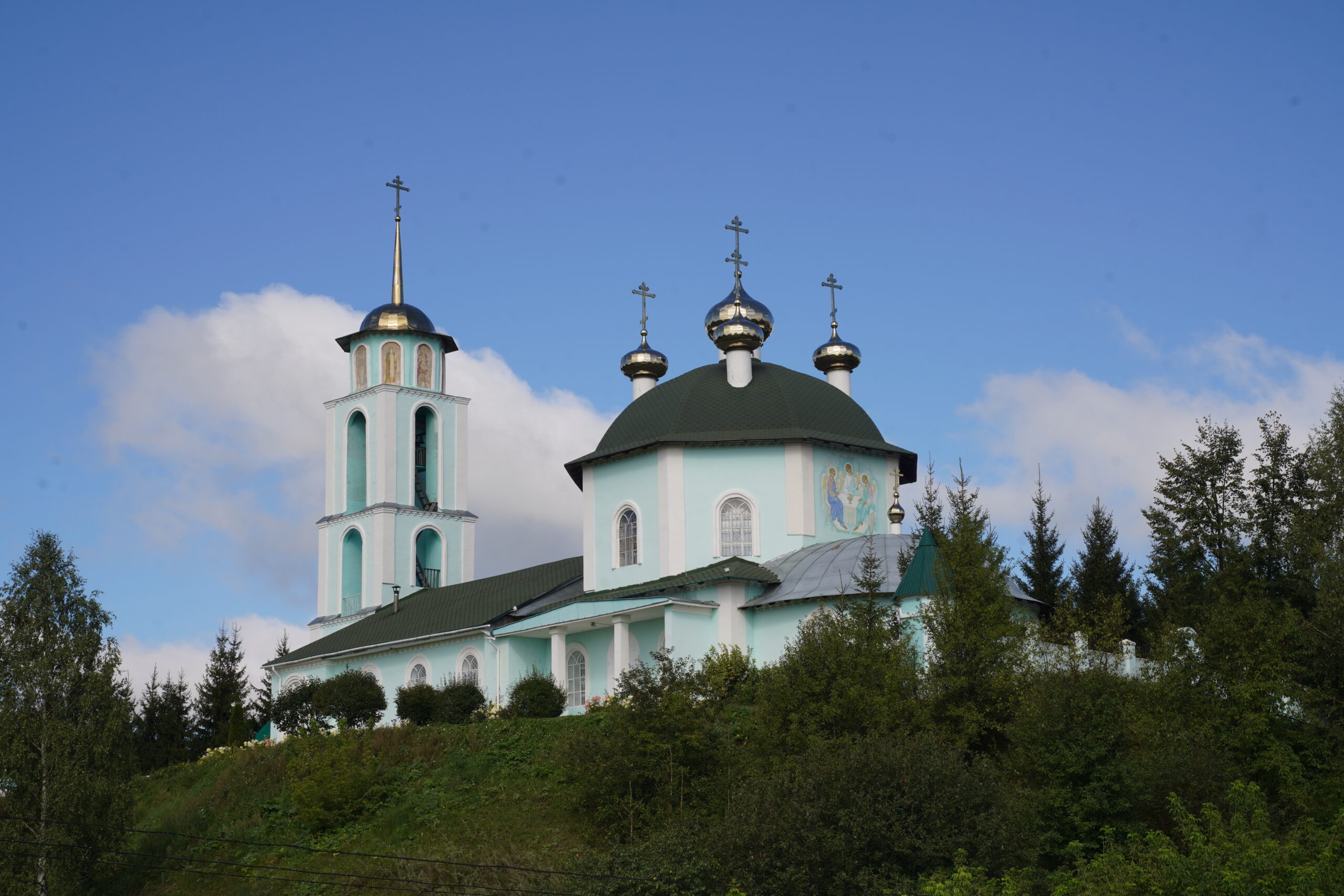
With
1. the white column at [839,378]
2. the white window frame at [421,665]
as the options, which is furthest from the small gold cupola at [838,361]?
the white window frame at [421,665]

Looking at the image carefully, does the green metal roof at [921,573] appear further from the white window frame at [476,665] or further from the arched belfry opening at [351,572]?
the arched belfry opening at [351,572]

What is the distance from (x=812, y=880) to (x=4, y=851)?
15067 millimetres

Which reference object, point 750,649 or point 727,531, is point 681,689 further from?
point 727,531

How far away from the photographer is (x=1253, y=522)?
37.8m

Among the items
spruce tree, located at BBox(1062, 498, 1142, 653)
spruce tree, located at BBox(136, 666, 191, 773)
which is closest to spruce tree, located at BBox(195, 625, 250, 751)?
spruce tree, located at BBox(136, 666, 191, 773)

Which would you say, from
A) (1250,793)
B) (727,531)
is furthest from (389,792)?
(1250,793)

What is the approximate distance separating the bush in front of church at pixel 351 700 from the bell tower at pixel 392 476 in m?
13.4

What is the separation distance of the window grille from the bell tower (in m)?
11.2

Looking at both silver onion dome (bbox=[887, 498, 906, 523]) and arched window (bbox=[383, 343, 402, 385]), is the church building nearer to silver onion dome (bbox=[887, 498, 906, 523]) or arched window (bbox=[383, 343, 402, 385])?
silver onion dome (bbox=[887, 498, 906, 523])

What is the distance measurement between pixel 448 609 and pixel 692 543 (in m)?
9.95

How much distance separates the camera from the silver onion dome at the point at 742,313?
1639 inches

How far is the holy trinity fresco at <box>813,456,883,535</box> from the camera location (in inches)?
1473

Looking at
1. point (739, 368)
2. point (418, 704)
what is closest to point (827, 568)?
point (739, 368)

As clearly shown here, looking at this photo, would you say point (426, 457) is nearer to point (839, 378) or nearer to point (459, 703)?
point (839, 378)
